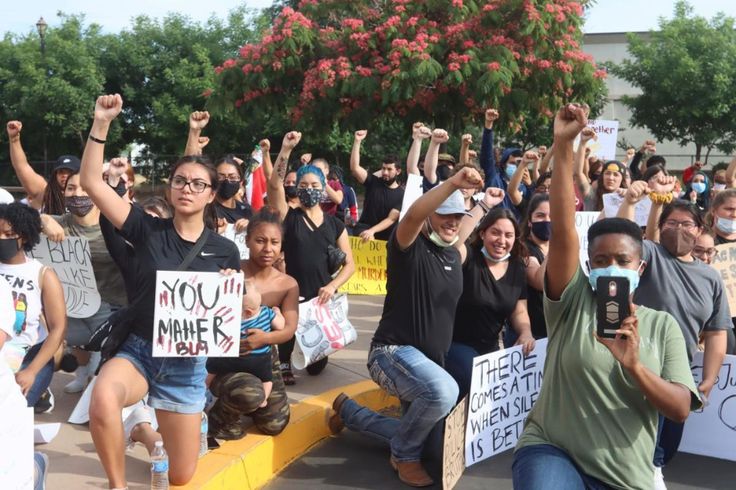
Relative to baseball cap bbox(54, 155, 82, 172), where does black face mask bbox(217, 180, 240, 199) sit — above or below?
below

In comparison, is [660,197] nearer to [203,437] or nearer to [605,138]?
[203,437]

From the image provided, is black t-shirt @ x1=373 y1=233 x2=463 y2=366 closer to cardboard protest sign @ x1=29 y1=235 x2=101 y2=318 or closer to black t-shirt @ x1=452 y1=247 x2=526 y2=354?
black t-shirt @ x1=452 y1=247 x2=526 y2=354

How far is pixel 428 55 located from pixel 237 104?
4.42 m

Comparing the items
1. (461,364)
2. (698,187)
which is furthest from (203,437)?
(698,187)

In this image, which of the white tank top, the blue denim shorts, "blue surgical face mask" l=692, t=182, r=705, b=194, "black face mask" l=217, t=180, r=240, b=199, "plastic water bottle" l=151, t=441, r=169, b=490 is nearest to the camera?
"plastic water bottle" l=151, t=441, r=169, b=490

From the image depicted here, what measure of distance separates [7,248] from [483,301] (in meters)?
3.01

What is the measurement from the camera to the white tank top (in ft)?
16.6

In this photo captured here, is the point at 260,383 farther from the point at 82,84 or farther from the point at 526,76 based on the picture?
the point at 82,84

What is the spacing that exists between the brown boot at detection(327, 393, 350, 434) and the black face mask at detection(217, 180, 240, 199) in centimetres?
211

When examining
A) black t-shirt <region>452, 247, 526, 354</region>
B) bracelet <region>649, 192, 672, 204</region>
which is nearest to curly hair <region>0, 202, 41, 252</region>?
black t-shirt <region>452, 247, 526, 354</region>

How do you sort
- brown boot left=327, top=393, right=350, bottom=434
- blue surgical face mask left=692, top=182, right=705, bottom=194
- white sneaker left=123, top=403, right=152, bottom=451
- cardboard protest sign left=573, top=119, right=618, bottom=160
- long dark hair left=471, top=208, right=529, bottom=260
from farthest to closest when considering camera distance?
cardboard protest sign left=573, top=119, right=618, bottom=160
blue surgical face mask left=692, top=182, right=705, bottom=194
brown boot left=327, top=393, right=350, bottom=434
long dark hair left=471, top=208, right=529, bottom=260
white sneaker left=123, top=403, right=152, bottom=451

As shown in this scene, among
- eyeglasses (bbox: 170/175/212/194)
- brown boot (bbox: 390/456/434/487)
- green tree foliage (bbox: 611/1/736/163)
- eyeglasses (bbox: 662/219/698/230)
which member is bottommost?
brown boot (bbox: 390/456/434/487)

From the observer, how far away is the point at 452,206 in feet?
17.6

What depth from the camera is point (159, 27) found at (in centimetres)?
3562
